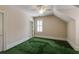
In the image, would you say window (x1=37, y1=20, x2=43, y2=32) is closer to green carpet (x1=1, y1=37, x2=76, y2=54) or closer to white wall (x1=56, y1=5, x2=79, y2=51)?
green carpet (x1=1, y1=37, x2=76, y2=54)

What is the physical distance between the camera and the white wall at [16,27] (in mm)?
2283

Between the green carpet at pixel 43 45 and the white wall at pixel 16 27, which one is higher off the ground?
the white wall at pixel 16 27

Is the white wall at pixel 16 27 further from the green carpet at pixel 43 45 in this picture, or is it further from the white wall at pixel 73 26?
the white wall at pixel 73 26

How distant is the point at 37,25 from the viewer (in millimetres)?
2314

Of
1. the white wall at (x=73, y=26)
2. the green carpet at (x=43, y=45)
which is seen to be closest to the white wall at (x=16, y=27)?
the green carpet at (x=43, y=45)

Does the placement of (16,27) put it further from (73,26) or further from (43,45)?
(73,26)

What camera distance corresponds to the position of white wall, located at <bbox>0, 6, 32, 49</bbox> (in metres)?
2.28

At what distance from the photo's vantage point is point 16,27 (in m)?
2.50

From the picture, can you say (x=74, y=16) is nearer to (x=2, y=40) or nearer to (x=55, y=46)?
(x=55, y=46)

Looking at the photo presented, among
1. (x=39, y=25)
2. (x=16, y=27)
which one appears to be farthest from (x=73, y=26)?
(x=16, y=27)

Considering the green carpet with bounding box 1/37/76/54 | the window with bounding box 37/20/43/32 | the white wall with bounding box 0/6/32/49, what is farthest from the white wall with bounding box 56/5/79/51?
the white wall with bounding box 0/6/32/49
